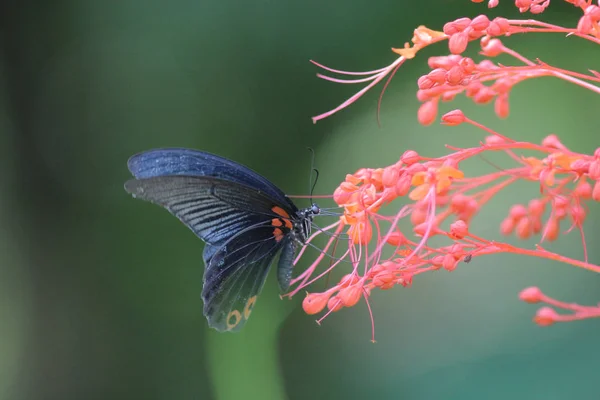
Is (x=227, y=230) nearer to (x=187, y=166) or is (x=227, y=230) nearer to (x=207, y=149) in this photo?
(x=187, y=166)

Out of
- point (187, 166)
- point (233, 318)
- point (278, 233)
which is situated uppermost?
point (187, 166)

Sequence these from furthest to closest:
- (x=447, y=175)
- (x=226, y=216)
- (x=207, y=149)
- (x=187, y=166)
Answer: (x=207, y=149) < (x=226, y=216) < (x=187, y=166) < (x=447, y=175)

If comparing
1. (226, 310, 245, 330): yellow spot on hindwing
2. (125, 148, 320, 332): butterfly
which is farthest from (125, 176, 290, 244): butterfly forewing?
(226, 310, 245, 330): yellow spot on hindwing

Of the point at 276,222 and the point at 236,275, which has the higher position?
the point at 276,222

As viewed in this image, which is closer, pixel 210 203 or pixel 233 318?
pixel 210 203

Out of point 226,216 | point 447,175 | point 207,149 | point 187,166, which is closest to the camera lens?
point 447,175

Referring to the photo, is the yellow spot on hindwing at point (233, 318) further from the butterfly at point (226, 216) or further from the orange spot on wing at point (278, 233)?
the orange spot on wing at point (278, 233)

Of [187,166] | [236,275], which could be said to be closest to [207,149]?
[236,275]

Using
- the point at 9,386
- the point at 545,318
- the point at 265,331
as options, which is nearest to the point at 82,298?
the point at 9,386
